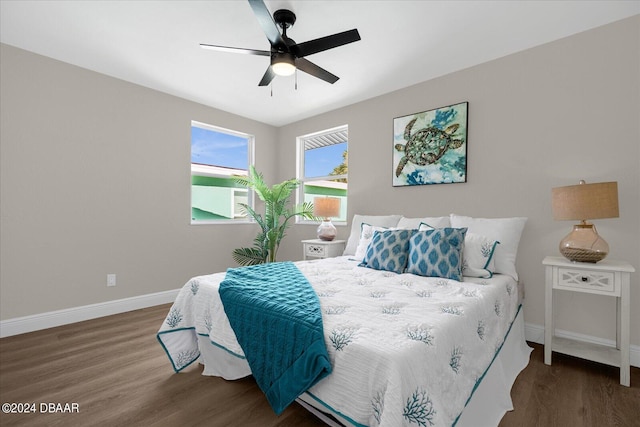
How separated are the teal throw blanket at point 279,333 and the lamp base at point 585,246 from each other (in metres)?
1.87

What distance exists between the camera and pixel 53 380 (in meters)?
1.88

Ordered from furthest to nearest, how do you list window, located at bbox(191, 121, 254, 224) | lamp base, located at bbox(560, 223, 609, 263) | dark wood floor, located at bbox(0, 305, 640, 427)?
window, located at bbox(191, 121, 254, 224), lamp base, located at bbox(560, 223, 609, 263), dark wood floor, located at bbox(0, 305, 640, 427)

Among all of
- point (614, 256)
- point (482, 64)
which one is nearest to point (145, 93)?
point (482, 64)

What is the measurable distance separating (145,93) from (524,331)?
4614 mm

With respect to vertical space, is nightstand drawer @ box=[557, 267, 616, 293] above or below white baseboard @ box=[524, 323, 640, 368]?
above

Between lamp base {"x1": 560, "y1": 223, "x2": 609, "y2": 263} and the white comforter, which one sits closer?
the white comforter

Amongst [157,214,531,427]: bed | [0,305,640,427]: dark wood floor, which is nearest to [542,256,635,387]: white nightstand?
[0,305,640,427]: dark wood floor

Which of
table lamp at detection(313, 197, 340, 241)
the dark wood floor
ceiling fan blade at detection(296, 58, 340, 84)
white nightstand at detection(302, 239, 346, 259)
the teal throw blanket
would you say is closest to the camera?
the teal throw blanket

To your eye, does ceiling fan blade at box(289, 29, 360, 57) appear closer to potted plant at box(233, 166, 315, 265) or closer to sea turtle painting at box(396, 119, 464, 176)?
sea turtle painting at box(396, 119, 464, 176)

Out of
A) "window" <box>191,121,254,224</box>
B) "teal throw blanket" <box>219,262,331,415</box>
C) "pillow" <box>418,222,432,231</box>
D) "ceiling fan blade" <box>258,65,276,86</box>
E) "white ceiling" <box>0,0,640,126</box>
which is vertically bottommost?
"teal throw blanket" <box>219,262,331,415</box>

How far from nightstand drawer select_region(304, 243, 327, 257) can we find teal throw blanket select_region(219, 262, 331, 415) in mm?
1801

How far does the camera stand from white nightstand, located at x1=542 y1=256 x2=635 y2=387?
73.1 inches

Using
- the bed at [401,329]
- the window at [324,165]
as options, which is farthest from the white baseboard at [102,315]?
the window at [324,165]

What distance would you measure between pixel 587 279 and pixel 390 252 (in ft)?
4.30
